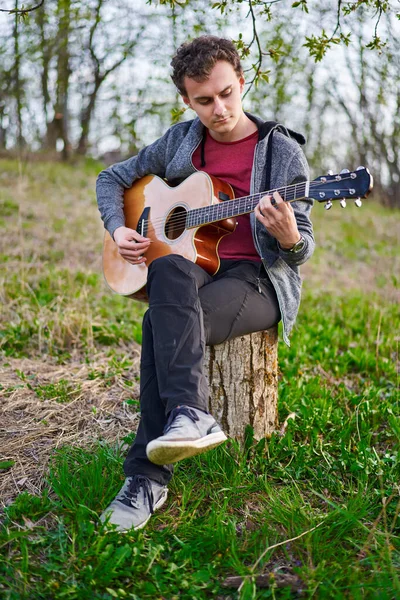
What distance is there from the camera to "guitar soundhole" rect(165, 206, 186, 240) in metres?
2.92

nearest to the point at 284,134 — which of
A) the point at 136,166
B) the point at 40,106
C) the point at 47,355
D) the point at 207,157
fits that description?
the point at 207,157

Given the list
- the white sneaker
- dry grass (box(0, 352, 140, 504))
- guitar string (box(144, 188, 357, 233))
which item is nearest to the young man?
the white sneaker

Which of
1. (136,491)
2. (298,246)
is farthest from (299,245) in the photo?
(136,491)

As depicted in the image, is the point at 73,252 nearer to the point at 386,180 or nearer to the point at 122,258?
the point at 122,258

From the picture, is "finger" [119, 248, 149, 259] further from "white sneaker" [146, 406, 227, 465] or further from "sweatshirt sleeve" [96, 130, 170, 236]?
"white sneaker" [146, 406, 227, 465]

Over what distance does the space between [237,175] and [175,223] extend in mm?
410

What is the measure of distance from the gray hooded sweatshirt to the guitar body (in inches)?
4.4

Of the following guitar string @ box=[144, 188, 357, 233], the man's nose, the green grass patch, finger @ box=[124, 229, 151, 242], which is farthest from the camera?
finger @ box=[124, 229, 151, 242]

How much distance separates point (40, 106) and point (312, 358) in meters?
10.1

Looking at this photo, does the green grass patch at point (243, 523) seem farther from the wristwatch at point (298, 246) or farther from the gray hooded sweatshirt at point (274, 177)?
the wristwatch at point (298, 246)

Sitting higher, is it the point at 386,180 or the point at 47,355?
the point at 386,180

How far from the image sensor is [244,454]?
9.14ft

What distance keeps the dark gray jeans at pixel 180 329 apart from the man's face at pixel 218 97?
0.78 m

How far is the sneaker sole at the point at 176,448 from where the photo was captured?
2.00 metres
